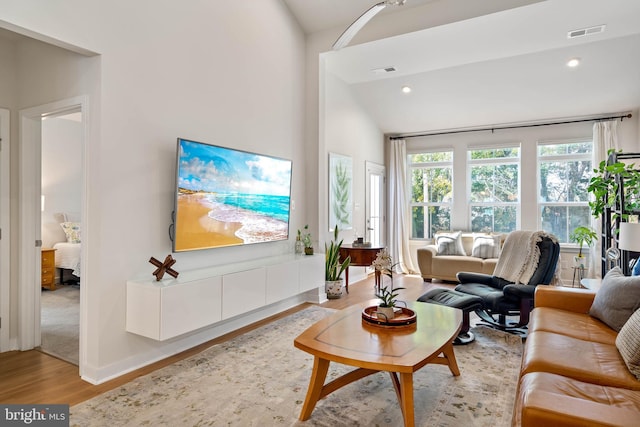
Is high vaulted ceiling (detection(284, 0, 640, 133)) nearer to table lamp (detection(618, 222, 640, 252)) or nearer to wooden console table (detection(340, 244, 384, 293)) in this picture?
table lamp (detection(618, 222, 640, 252))

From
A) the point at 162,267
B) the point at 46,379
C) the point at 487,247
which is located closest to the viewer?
the point at 46,379

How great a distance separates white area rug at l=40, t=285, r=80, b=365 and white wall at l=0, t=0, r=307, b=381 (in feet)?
2.41

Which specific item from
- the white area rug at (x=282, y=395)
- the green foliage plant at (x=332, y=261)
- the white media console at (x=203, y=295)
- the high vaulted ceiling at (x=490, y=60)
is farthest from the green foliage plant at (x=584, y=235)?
the white media console at (x=203, y=295)

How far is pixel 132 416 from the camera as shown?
85.9 inches

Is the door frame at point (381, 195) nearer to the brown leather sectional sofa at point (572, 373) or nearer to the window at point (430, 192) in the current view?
the window at point (430, 192)

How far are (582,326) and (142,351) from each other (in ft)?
10.3

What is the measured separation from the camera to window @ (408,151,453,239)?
7.02m

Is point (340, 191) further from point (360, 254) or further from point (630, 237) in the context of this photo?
point (630, 237)

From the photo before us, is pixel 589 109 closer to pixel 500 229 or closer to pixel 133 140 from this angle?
pixel 500 229

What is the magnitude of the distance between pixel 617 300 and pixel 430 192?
4.86 m

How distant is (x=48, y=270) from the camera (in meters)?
5.39

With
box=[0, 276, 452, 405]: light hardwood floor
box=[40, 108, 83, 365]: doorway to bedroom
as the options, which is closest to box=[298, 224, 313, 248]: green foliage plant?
box=[0, 276, 452, 405]: light hardwood floor

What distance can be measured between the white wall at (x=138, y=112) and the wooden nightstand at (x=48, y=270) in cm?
309

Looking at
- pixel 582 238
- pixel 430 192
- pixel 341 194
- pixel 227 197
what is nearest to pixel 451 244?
pixel 430 192
